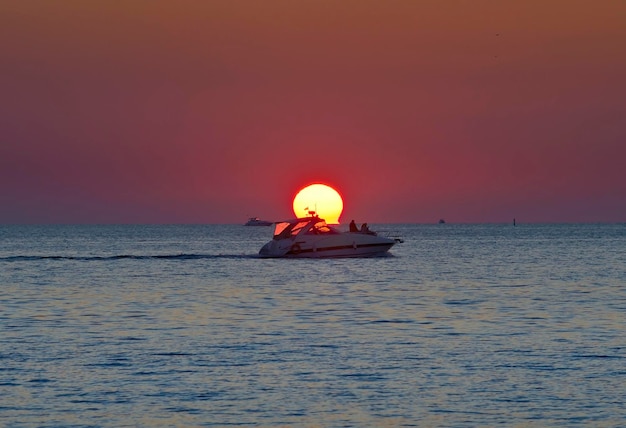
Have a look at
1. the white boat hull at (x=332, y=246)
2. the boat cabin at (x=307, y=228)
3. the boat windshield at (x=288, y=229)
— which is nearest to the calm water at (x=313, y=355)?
the white boat hull at (x=332, y=246)

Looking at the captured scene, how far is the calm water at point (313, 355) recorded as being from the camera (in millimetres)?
22406

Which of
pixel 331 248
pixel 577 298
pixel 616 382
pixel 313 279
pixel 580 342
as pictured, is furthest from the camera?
pixel 331 248

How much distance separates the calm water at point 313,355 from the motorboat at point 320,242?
26.1m

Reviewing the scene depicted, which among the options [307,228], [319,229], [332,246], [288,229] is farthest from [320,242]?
[288,229]

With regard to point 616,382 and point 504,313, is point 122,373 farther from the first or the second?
point 504,313

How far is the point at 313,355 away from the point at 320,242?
56.6 metres

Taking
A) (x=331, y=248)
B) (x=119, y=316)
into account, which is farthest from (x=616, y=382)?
(x=331, y=248)

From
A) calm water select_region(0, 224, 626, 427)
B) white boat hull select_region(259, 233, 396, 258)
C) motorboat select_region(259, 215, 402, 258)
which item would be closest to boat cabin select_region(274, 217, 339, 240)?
motorboat select_region(259, 215, 402, 258)

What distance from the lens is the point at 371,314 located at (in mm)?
42969

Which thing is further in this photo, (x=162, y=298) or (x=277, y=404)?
(x=162, y=298)

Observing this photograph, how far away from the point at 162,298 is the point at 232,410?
2983cm

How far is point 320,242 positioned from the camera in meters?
86.8

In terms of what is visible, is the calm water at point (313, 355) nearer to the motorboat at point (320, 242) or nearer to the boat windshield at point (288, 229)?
the motorboat at point (320, 242)

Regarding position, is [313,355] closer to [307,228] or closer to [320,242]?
[320,242]
